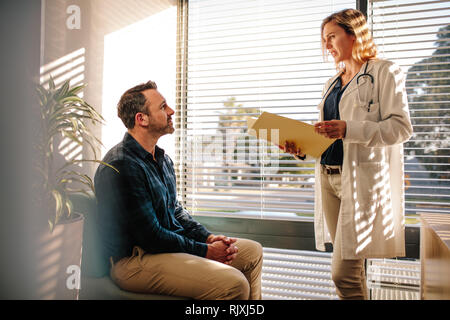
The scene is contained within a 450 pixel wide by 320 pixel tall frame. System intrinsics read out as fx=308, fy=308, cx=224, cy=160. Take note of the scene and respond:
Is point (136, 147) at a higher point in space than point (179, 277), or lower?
higher

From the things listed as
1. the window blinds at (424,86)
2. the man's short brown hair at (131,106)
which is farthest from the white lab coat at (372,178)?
the man's short brown hair at (131,106)

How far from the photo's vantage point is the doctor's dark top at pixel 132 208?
1.42 m

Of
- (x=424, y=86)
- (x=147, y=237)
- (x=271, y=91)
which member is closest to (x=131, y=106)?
(x=147, y=237)

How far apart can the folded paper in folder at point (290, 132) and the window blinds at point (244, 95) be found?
62cm

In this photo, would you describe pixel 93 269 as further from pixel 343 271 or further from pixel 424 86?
pixel 424 86

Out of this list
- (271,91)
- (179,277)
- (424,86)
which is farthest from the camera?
(271,91)

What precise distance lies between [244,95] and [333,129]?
1.03m

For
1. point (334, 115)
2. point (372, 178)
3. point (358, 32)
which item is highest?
point (358, 32)

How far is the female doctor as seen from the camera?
57.5 inches

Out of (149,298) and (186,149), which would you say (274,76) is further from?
(149,298)

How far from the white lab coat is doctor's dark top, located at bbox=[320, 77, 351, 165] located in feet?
0.17

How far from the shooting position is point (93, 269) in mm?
1460

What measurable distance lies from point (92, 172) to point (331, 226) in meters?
1.37
